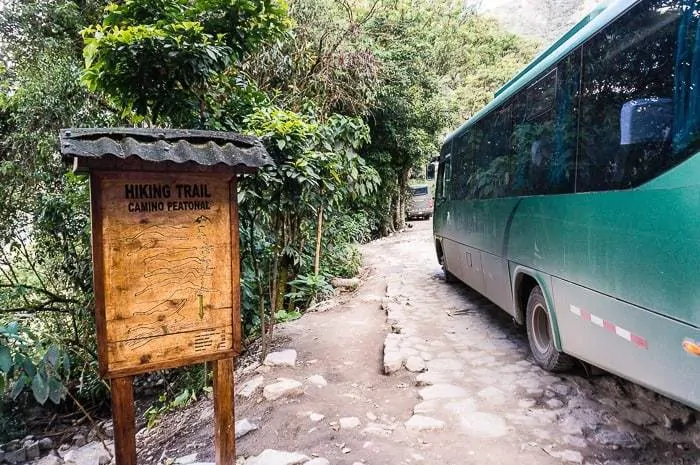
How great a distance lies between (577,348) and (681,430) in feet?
2.72

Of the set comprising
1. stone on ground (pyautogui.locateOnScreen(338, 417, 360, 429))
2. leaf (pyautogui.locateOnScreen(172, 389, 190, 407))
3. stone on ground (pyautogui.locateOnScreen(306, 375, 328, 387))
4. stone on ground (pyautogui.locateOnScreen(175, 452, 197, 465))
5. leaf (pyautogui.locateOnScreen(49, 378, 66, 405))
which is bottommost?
leaf (pyautogui.locateOnScreen(172, 389, 190, 407))

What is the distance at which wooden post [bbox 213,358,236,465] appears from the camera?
2.82m

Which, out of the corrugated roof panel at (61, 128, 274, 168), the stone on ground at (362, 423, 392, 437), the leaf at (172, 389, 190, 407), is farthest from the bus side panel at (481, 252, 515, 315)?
the leaf at (172, 389, 190, 407)

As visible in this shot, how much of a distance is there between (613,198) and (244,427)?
3.17 metres

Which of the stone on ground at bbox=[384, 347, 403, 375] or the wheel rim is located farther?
the stone on ground at bbox=[384, 347, 403, 375]

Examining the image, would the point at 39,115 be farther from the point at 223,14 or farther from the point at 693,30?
the point at 693,30

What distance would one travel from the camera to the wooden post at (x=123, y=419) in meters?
2.53

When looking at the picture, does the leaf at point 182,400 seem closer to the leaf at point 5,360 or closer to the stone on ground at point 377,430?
the stone on ground at point 377,430

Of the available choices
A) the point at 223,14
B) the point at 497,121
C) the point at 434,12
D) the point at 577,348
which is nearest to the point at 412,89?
the point at 434,12

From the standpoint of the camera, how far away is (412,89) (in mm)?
15156

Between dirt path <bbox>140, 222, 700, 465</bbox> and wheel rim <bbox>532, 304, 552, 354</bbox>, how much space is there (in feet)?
0.80

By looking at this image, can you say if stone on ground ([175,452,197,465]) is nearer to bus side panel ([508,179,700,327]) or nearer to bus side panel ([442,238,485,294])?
bus side panel ([508,179,700,327])

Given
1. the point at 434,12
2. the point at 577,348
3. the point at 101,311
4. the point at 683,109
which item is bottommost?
the point at 577,348

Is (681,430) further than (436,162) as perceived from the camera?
No
